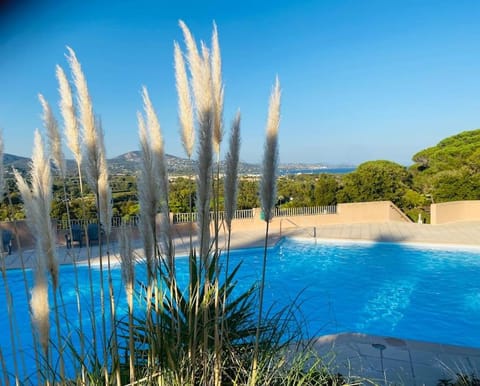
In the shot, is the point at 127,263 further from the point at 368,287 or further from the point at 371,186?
the point at 371,186

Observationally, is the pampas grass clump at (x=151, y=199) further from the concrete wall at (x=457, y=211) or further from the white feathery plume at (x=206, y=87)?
the concrete wall at (x=457, y=211)

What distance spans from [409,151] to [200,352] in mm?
27783

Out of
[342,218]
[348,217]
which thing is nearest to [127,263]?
[342,218]

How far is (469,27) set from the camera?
44.7 feet

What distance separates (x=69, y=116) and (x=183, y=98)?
447 mm

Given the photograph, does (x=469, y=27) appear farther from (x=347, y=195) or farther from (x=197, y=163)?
(x=197, y=163)

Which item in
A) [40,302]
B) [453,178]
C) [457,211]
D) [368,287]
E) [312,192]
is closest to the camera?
[40,302]

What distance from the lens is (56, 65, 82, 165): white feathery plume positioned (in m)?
1.27

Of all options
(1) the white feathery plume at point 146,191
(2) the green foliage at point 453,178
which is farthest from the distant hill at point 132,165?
(2) the green foliage at point 453,178

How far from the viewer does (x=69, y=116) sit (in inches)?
49.9

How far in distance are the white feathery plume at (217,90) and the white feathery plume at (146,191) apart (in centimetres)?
30

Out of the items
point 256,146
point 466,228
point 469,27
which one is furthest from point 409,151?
point 256,146

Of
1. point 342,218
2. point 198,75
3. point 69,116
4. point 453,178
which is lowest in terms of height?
point 342,218

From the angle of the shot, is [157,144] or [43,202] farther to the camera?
[157,144]
